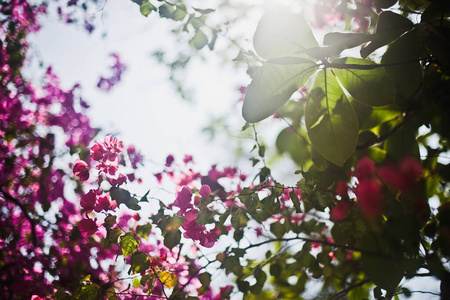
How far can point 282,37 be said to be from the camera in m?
0.72

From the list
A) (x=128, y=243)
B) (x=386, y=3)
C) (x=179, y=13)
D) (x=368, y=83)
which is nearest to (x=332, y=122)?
(x=368, y=83)

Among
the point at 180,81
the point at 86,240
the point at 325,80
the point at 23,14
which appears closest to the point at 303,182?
the point at 325,80

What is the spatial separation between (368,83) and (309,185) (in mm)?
355

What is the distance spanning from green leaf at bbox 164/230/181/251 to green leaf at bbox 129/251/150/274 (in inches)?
3.3

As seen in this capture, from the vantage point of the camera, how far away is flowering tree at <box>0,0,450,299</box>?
0.71 m

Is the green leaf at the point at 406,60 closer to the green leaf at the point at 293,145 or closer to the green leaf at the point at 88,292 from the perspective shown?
the green leaf at the point at 293,145

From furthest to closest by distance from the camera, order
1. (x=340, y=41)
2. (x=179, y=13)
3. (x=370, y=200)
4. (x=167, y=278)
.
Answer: (x=179, y=13)
(x=167, y=278)
(x=340, y=41)
(x=370, y=200)

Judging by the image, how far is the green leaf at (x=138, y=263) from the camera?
0.98 m

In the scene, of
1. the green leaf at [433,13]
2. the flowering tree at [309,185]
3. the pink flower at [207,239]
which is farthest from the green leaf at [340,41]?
the pink flower at [207,239]

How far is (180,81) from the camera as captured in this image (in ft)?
9.36

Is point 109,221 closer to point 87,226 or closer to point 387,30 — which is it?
point 87,226

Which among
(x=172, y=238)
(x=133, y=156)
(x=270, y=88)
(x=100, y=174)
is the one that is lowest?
(x=172, y=238)

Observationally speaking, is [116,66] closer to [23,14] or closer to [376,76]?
[23,14]

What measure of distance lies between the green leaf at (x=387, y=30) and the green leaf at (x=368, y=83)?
0.05 m
